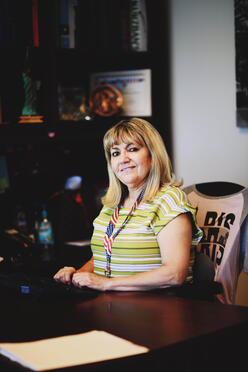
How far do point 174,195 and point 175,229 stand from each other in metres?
0.18

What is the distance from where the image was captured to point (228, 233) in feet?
7.25

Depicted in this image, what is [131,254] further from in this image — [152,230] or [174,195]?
[174,195]

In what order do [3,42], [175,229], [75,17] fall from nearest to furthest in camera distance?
[175,229]
[3,42]
[75,17]

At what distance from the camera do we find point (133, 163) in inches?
86.2

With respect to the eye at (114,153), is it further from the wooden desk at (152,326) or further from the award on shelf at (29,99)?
the award on shelf at (29,99)

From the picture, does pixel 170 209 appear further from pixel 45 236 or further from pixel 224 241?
pixel 45 236

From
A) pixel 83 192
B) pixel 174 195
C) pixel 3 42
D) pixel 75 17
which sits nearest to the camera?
pixel 174 195

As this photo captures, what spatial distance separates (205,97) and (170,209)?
57.6 inches

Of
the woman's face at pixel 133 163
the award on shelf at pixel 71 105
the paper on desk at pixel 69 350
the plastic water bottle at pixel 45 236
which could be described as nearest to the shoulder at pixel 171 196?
the woman's face at pixel 133 163

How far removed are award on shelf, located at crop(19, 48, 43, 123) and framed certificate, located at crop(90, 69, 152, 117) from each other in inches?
22.8

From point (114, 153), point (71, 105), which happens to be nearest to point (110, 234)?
point (114, 153)

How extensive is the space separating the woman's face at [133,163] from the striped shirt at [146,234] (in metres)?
0.12

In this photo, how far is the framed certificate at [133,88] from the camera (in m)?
3.36

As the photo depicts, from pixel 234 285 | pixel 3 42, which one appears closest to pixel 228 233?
pixel 234 285
